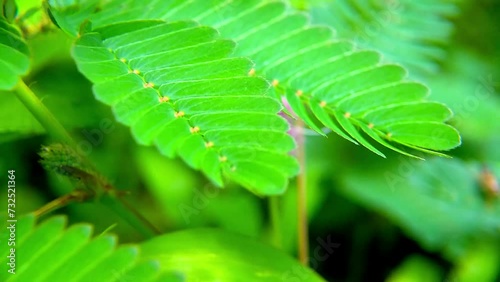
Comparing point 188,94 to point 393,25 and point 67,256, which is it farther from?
point 393,25

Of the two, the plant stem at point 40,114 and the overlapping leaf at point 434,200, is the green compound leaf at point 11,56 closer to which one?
the plant stem at point 40,114

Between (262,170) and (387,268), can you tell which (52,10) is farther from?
(387,268)

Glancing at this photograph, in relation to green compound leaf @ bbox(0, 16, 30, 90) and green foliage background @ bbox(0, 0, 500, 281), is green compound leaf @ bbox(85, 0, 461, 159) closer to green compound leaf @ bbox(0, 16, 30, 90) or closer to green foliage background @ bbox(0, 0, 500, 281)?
green compound leaf @ bbox(0, 16, 30, 90)

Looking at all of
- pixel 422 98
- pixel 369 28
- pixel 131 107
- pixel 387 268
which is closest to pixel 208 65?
pixel 131 107

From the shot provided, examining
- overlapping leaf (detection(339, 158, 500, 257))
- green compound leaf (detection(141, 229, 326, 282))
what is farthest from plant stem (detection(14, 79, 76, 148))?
overlapping leaf (detection(339, 158, 500, 257))

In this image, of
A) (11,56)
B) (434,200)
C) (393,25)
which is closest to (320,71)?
(11,56)


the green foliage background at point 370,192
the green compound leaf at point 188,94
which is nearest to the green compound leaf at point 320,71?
the green compound leaf at point 188,94
